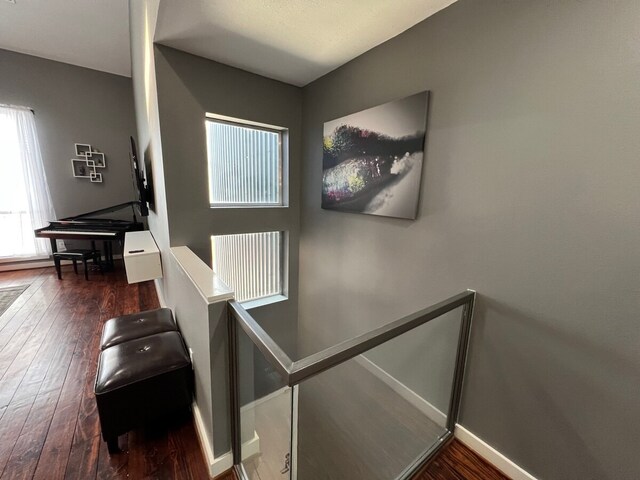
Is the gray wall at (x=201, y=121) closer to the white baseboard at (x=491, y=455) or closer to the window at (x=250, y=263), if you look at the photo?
the window at (x=250, y=263)

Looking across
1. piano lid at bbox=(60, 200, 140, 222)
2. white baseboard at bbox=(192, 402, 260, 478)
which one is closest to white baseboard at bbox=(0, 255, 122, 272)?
piano lid at bbox=(60, 200, 140, 222)

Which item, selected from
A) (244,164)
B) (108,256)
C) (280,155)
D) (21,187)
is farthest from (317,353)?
(21,187)

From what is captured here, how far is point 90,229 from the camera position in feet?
13.3

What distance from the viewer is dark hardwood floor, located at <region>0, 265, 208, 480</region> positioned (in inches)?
55.0

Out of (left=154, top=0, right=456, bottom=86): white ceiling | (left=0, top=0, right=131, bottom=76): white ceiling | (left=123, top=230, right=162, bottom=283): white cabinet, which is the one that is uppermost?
(left=0, top=0, right=131, bottom=76): white ceiling

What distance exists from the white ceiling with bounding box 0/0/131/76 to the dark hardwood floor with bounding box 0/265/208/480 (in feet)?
12.5

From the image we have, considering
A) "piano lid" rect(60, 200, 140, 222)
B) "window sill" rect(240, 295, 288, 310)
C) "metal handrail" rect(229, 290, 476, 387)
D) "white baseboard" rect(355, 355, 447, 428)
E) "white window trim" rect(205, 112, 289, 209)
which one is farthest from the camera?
"piano lid" rect(60, 200, 140, 222)

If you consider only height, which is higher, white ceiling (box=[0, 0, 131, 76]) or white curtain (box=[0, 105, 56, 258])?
white ceiling (box=[0, 0, 131, 76])

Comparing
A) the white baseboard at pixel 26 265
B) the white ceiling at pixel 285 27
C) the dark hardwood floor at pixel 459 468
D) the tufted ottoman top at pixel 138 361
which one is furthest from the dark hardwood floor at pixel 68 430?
the white ceiling at pixel 285 27

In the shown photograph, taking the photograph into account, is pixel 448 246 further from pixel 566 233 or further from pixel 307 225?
pixel 307 225

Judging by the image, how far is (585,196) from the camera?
1.08 meters

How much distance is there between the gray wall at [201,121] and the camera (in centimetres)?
207

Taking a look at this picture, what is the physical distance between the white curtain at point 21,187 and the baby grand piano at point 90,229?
39 centimetres

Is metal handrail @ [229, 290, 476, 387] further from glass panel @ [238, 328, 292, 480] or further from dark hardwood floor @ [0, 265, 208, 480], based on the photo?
dark hardwood floor @ [0, 265, 208, 480]
